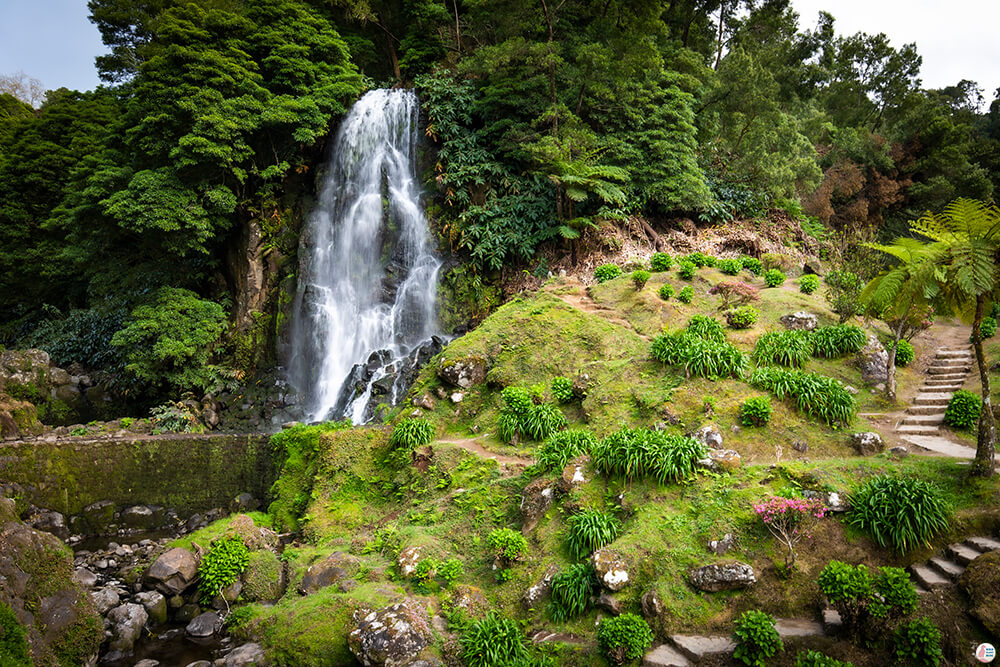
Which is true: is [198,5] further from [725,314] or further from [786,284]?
[786,284]

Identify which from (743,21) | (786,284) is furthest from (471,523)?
(743,21)

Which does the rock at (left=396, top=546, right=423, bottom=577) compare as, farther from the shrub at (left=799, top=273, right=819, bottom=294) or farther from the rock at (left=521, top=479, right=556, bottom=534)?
the shrub at (left=799, top=273, right=819, bottom=294)

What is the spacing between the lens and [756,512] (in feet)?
21.3

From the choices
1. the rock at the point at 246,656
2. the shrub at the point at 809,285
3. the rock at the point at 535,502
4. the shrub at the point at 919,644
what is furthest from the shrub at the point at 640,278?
the rock at the point at 246,656

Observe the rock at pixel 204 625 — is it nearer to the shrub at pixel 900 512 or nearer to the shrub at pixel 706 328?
the shrub at pixel 900 512

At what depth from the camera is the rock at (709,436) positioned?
25.9ft

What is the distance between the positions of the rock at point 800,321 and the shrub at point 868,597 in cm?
692

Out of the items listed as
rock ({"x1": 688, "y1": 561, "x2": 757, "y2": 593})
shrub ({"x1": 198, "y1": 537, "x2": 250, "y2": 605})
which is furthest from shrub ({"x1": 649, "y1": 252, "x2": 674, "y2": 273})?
shrub ({"x1": 198, "y1": 537, "x2": 250, "y2": 605})

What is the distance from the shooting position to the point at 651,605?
6.00 metres

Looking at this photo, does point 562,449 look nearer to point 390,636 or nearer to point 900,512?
point 390,636

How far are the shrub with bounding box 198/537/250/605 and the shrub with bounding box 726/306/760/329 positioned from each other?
10900 mm

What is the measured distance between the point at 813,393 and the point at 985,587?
3.84 metres

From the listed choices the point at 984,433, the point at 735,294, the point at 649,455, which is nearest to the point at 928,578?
the point at 984,433

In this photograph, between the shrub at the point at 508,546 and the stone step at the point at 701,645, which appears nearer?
the stone step at the point at 701,645
